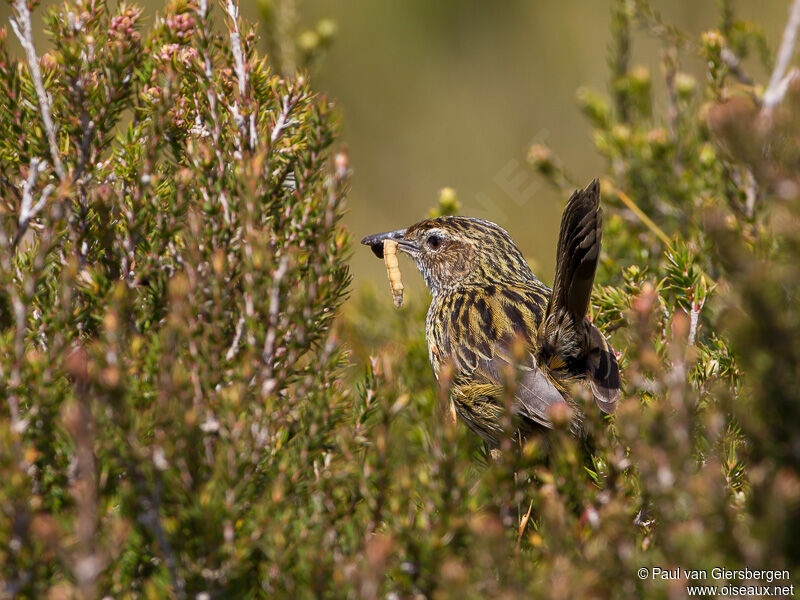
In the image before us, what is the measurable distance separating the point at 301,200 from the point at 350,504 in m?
1.10

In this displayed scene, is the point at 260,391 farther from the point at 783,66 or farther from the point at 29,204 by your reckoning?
the point at 783,66

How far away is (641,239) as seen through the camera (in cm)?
458

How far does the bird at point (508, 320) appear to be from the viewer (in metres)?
3.06

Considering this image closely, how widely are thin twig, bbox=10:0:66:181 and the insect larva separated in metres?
1.85

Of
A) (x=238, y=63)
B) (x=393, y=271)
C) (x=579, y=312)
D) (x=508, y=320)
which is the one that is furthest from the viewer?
(x=393, y=271)

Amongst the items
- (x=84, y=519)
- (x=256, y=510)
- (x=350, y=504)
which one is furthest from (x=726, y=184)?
(x=84, y=519)

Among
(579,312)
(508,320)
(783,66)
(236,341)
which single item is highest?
(783,66)

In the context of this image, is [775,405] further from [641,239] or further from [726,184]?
[641,239]

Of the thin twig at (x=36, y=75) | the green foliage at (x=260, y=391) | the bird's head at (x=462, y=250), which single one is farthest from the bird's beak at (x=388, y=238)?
the thin twig at (x=36, y=75)

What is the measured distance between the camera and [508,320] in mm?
3990

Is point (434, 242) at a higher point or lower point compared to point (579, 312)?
higher

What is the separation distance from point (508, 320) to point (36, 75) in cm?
242

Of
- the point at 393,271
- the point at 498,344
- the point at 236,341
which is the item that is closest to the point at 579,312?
the point at 498,344

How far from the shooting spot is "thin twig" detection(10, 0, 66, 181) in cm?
254
